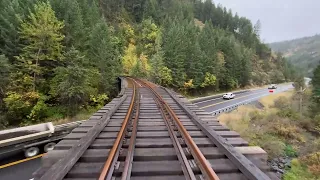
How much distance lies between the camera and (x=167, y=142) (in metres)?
5.26

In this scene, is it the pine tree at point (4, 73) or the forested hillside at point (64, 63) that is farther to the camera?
the forested hillside at point (64, 63)

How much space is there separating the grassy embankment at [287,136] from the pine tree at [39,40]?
20.2 meters

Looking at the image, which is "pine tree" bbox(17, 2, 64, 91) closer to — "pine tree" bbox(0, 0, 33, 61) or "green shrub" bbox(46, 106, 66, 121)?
"pine tree" bbox(0, 0, 33, 61)

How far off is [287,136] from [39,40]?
28.0 m

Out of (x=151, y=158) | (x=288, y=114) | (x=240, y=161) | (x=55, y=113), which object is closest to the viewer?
(x=240, y=161)

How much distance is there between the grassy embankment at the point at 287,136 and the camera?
15804 millimetres

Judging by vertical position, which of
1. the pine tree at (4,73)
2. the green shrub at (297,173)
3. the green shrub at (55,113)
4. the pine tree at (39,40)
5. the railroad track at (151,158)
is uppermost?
the pine tree at (39,40)

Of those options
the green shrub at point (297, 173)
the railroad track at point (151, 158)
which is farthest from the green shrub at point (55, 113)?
the green shrub at point (297, 173)

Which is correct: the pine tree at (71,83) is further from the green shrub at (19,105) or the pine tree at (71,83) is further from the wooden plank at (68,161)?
the wooden plank at (68,161)

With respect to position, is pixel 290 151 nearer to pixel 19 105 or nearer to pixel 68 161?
pixel 68 161

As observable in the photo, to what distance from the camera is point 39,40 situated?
22625mm

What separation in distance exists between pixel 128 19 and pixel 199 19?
6232 centimetres

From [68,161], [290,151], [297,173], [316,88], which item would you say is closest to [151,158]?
[68,161]

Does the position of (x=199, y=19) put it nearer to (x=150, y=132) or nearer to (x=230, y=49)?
(x=230, y=49)
